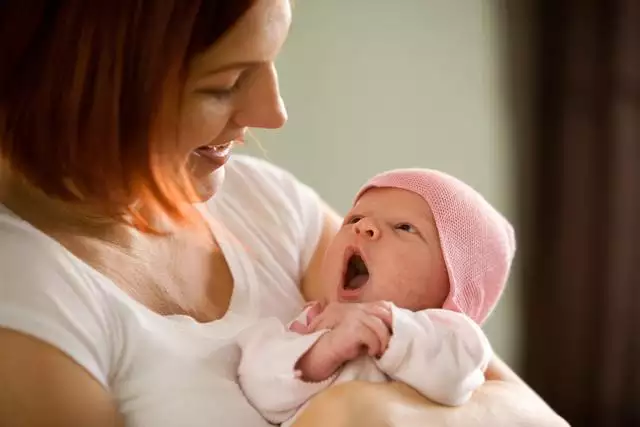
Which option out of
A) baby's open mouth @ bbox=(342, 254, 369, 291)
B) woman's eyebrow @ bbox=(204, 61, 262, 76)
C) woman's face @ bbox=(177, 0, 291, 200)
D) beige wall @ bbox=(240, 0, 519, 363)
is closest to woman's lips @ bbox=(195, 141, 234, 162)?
woman's face @ bbox=(177, 0, 291, 200)

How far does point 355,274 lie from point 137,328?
31cm

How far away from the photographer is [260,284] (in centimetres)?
107

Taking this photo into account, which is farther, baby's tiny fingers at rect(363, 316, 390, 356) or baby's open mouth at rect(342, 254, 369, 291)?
baby's open mouth at rect(342, 254, 369, 291)

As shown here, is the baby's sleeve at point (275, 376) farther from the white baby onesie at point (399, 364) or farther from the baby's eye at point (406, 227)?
the baby's eye at point (406, 227)

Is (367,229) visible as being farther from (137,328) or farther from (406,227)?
(137,328)

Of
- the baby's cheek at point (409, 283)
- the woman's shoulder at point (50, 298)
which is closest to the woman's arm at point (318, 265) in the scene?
the baby's cheek at point (409, 283)

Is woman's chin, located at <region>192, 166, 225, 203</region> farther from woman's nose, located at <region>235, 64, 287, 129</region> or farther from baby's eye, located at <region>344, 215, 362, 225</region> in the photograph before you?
baby's eye, located at <region>344, 215, 362, 225</region>

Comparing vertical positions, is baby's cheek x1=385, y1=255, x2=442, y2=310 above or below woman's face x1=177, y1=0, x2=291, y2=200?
below

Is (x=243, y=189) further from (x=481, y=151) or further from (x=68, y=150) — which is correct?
(x=481, y=151)

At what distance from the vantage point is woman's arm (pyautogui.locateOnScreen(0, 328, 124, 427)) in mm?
765

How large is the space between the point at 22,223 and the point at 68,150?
0.09 meters

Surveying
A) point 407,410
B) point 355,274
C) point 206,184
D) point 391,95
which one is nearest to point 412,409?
point 407,410

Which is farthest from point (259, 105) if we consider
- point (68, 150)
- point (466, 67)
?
point (466, 67)

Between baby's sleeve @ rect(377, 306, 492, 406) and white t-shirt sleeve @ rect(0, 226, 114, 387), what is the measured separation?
309 mm
